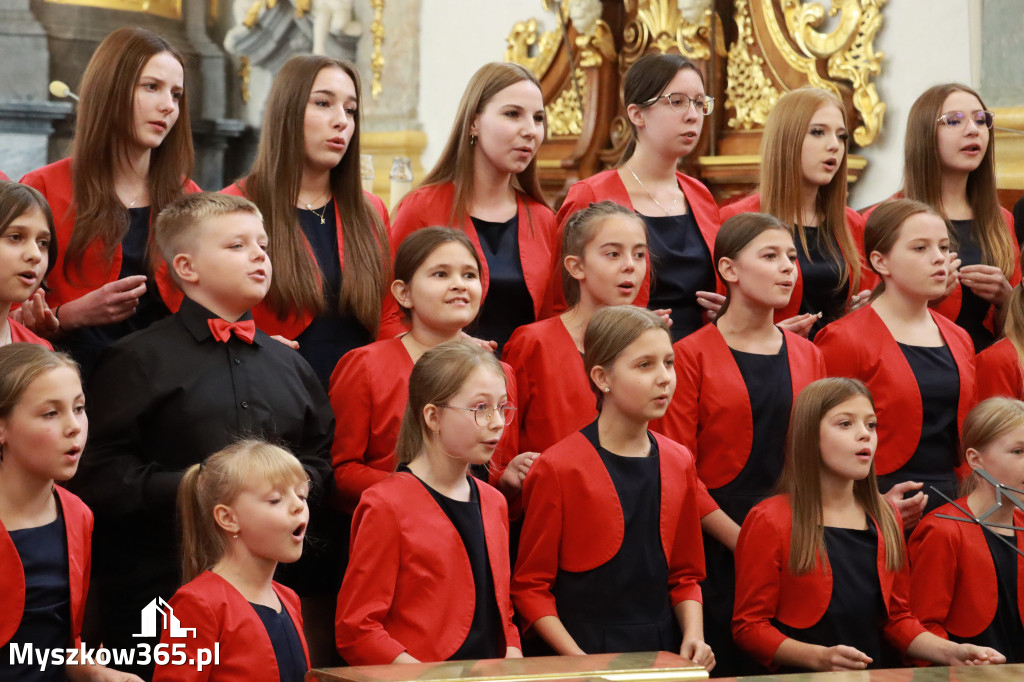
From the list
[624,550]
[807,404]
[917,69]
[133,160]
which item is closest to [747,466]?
[807,404]

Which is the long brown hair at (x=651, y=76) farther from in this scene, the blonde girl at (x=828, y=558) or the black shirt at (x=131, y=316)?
the black shirt at (x=131, y=316)

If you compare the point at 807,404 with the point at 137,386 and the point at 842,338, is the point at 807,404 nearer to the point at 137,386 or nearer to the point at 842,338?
the point at 842,338

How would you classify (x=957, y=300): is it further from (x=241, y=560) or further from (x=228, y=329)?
(x=241, y=560)

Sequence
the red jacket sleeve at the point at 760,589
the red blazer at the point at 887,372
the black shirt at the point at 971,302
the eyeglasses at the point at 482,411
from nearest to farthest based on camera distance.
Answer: the eyeglasses at the point at 482,411 < the red jacket sleeve at the point at 760,589 < the red blazer at the point at 887,372 < the black shirt at the point at 971,302

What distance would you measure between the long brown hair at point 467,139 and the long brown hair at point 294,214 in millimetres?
229

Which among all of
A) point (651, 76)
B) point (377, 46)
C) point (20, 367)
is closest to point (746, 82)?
point (651, 76)

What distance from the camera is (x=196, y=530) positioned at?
2547 mm

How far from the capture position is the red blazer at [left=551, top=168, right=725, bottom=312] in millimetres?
3637

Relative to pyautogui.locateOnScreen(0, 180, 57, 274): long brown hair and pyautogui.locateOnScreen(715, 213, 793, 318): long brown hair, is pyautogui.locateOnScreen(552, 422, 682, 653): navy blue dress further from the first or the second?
pyautogui.locateOnScreen(0, 180, 57, 274): long brown hair

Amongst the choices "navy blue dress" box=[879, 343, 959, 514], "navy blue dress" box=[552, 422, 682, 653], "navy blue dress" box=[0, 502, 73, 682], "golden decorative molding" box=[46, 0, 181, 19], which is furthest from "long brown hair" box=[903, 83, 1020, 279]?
"golden decorative molding" box=[46, 0, 181, 19]

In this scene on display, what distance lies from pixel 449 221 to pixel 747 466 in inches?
38.8

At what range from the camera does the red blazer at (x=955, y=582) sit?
3.13 meters

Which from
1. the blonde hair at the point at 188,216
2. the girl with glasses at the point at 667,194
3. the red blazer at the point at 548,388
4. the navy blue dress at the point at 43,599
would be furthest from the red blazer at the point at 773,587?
the navy blue dress at the point at 43,599

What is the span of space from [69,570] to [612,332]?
1.23 meters
